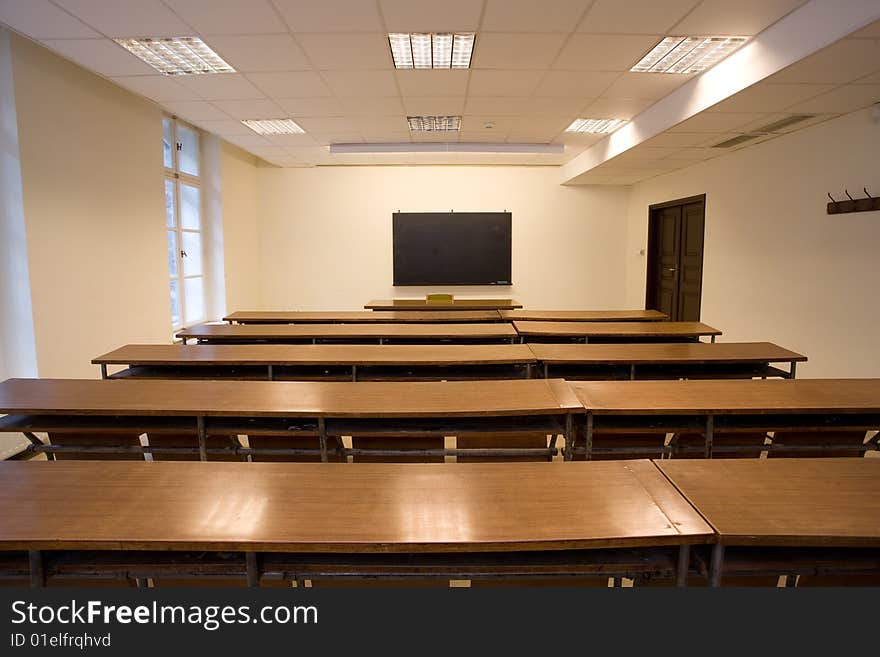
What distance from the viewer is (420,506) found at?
4.47ft

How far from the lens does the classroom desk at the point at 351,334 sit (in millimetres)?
4316

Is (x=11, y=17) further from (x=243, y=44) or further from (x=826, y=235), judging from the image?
(x=826, y=235)

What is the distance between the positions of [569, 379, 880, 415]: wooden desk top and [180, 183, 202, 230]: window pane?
6122 mm

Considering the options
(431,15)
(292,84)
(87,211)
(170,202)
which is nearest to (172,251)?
(170,202)

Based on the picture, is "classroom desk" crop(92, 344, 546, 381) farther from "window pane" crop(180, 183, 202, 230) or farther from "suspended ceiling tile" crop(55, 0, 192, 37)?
"window pane" crop(180, 183, 202, 230)

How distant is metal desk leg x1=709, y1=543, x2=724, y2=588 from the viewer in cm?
129

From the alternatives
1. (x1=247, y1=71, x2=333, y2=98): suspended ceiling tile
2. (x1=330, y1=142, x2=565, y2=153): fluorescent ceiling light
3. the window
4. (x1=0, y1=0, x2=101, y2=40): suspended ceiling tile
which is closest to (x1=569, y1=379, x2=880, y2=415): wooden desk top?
(x1=247, y1=71, x2=333, y2=98): suspended ceiling tile

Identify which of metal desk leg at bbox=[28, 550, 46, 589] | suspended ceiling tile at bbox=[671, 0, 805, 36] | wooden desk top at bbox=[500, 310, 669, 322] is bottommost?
metal desk leg at bbox=[28, 550, 46, 589]

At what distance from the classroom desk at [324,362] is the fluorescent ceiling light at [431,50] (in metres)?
2.09

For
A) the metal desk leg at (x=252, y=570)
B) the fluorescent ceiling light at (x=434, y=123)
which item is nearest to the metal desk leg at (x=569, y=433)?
the metal desk leg at (x=252, y=570)

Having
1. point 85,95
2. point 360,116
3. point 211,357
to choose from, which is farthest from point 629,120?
point 85,95

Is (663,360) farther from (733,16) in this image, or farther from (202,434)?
(202,434)

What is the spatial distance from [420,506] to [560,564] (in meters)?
0.39

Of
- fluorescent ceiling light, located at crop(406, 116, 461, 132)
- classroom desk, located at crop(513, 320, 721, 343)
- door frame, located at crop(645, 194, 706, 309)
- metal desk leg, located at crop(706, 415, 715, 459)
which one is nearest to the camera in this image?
metal desk leg, located at crop(706, 415, 715, 459)
